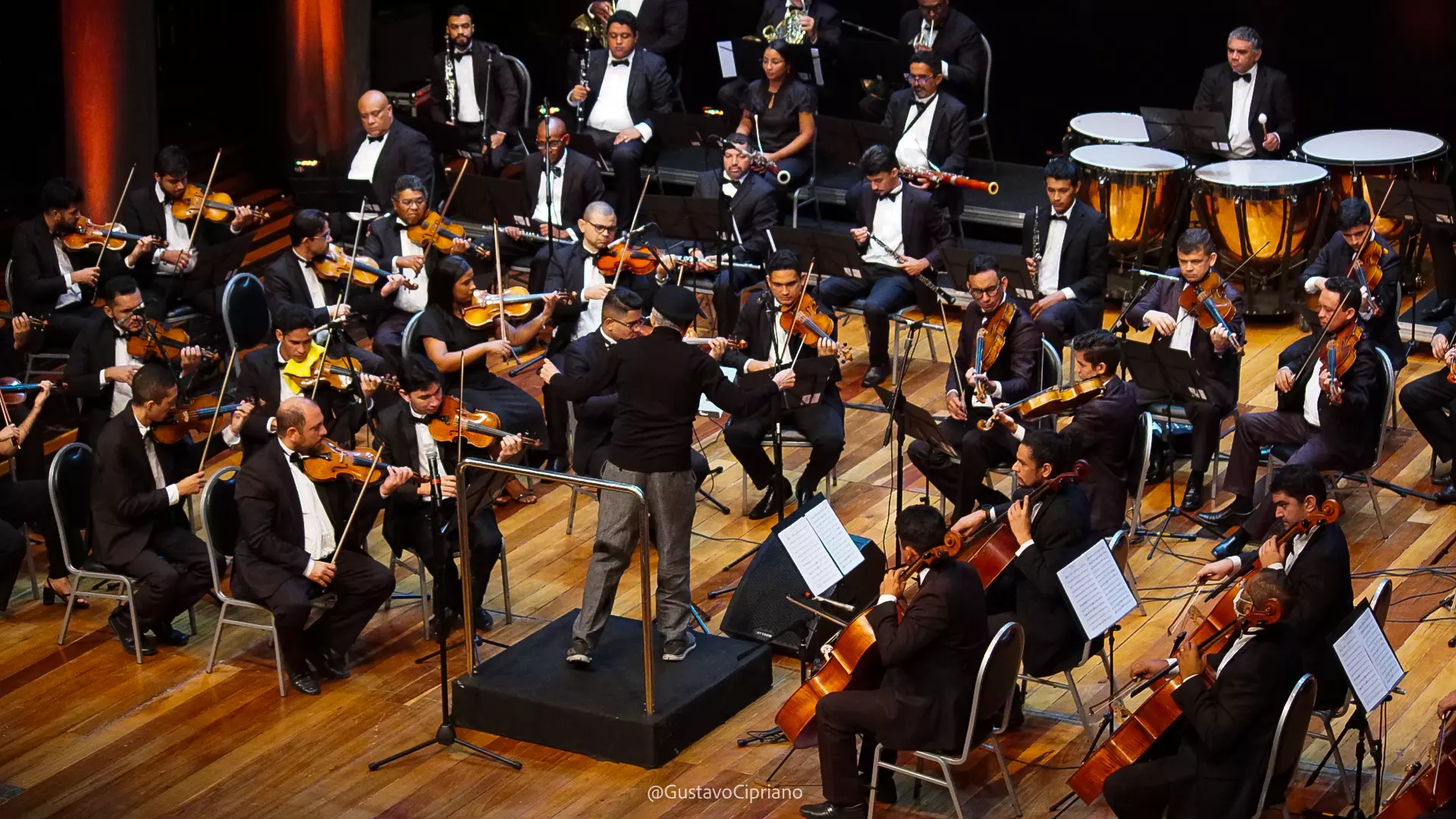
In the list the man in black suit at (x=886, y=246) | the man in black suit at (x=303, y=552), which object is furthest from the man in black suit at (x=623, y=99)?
the man in black suit at (x=303, y=552)

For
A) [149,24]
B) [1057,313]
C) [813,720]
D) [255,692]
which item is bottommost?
[255,692]

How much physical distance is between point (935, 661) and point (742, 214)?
4.55m

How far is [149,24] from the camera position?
10531mm

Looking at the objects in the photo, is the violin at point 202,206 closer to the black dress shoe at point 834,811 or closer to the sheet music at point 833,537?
the sheet music at point 833,537

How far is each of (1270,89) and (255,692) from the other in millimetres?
6168

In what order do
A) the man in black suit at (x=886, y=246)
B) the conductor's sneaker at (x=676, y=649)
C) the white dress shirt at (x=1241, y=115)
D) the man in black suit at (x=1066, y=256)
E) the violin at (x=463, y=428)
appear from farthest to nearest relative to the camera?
the white dress shirt at (x=1241, y=115) < the man in black suit at (x=886, y=246) < the man in black suit at (x=1066, y=256) < the violin at (x=463, y=428) < the conductor's sneaker at (x=676, y=649)

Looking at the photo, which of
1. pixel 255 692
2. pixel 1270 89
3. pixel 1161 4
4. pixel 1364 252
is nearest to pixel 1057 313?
pixel 1364 252

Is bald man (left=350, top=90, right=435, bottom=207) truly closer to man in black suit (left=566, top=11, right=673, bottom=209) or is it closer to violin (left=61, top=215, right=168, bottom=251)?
man in black suit (left=566, top=11, right=673, bottom=209)

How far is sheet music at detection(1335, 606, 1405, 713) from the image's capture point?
5.32m

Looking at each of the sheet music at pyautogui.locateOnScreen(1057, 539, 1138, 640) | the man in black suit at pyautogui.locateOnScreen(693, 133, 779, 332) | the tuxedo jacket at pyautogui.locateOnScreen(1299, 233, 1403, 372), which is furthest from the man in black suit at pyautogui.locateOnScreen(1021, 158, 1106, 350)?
the sheet music at pyautogui.locateOnScreen(1057, 539, 1138, 640)

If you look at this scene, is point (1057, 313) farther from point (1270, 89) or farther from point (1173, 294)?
point (1270, 89)

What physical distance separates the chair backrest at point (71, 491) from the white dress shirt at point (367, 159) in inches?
128

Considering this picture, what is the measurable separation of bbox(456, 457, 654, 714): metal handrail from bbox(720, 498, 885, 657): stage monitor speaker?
0.56 m

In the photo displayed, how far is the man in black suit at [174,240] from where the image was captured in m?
9.11
